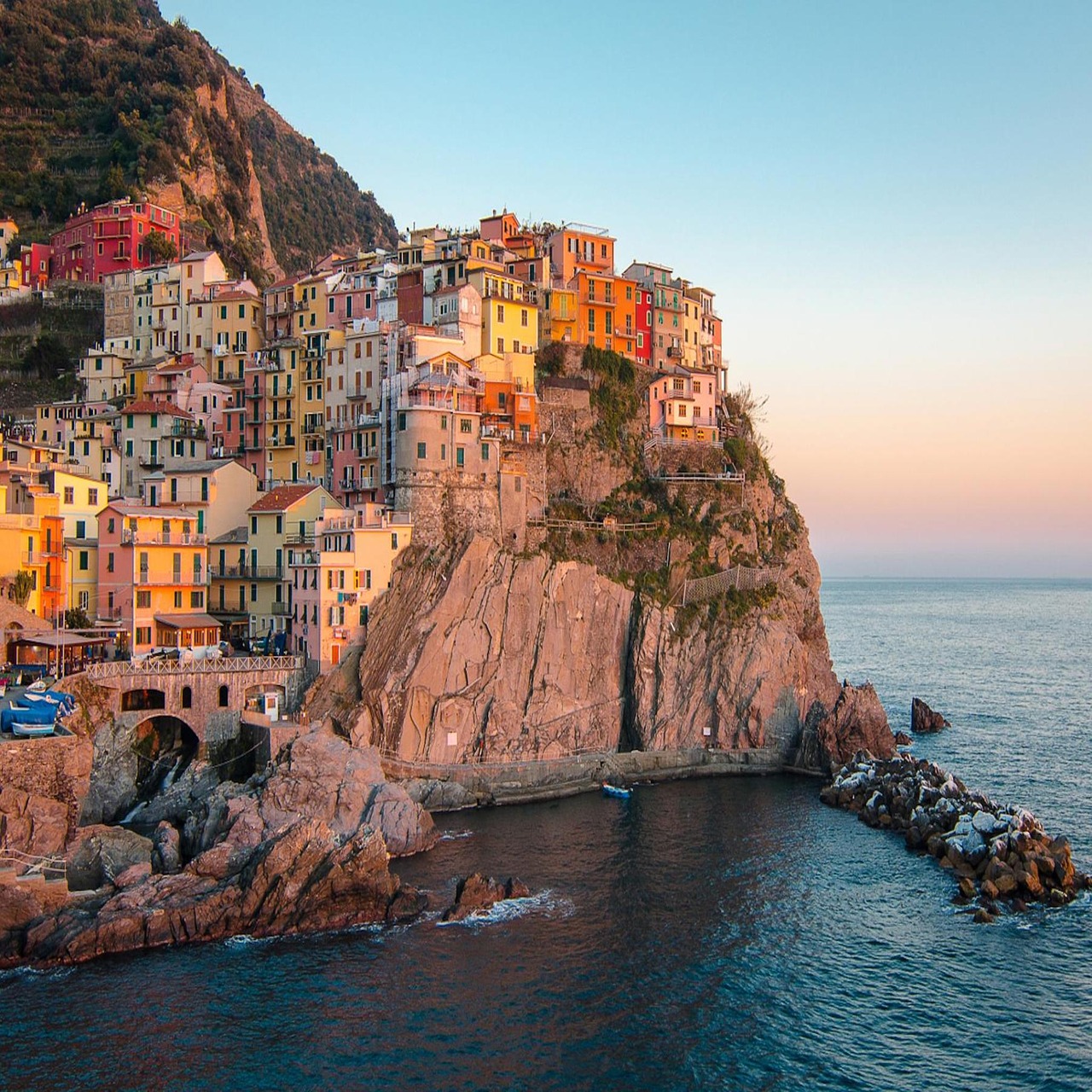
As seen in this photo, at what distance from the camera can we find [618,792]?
6169 centimetres

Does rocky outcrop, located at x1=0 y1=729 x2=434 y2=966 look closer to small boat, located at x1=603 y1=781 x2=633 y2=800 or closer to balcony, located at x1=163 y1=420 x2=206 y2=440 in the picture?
small boat, located at x1=603 y1=781 x2=633 y2=800

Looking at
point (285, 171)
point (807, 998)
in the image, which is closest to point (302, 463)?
point (807, 998)

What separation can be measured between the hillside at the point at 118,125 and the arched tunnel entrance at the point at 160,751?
196ft

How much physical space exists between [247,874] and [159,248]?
69.6m

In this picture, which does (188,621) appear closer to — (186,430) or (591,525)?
(186,430)

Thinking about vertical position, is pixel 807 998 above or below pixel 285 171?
below

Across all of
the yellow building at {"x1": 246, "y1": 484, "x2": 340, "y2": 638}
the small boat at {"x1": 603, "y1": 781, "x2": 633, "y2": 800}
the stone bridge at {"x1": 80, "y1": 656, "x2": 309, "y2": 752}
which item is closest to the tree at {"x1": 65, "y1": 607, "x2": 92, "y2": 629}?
the stone bridge at {"x1": 80, "y1": 656, "x2": 309, "y2": 752}

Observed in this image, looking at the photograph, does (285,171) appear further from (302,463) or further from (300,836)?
(300,836)

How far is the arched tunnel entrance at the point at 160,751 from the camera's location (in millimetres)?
56750

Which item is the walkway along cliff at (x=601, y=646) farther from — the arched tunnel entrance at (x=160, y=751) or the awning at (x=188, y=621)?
the awning at (x=188, y=621)

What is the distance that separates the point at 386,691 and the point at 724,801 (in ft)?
62.9

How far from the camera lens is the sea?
3288 cm

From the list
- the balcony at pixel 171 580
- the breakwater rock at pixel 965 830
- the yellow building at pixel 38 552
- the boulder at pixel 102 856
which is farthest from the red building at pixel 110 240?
the breakwater rock at pixel 965 830

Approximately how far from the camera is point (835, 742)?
66.8 metres
